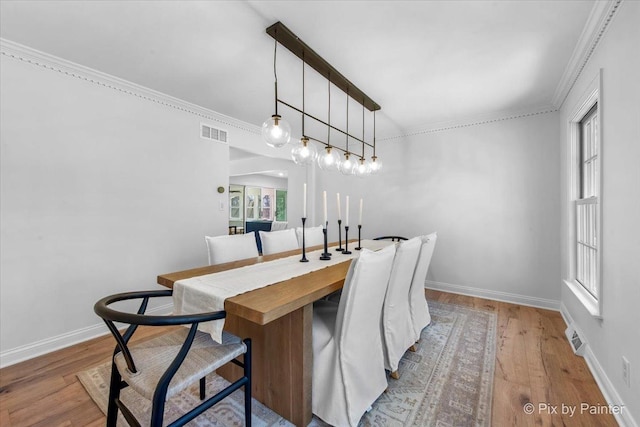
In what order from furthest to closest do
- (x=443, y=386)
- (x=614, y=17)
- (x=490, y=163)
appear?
(x=490, y=163) → (x=443, y=386) → (x=614, y=17)

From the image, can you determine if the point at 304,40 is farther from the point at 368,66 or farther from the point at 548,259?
the point at 548,259

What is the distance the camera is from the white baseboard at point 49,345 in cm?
201

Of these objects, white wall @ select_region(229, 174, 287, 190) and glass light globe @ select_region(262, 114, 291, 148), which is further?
white wall @ select_region(229, 174, 287, 190)

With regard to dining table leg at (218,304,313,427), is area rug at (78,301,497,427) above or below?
below

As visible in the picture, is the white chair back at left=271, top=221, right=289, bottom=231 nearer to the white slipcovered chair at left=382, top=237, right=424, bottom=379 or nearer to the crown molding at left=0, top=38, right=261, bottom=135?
the crown molding at left=0, top=38, right=261, bottom=135

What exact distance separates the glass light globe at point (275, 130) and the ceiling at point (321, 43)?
0.60 meters

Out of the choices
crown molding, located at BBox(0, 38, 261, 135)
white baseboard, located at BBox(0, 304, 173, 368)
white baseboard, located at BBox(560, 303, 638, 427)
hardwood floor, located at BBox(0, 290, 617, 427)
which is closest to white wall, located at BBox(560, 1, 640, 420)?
white baseboard, located at BBox(560, 303, 638, 427)

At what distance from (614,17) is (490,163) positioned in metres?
1.96

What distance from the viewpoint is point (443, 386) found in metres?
1.77

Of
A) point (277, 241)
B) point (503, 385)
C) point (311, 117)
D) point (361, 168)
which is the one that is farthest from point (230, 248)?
point (503, 385)

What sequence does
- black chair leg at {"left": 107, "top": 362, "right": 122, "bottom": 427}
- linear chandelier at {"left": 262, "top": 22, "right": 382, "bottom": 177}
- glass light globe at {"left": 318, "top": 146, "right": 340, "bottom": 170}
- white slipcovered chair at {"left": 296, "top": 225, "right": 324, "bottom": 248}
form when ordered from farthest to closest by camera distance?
1. white slipcovered chair at {"left": 296, "top": 225, "right": 324, "bottom": 248}
2. glass light globe at {"left": 318, "top": 146, "right": 340, "bottom": 170}
3. linear chandelier at {"left": 262, "top": 22, "right": 382, "bottom": 177}
4. black chair leg at {"left": 107, "top": 362, "right": 122, "bottom": 427}

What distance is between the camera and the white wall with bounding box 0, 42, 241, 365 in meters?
2.06

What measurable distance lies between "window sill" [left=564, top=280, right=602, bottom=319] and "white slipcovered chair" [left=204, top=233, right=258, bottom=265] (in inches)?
101

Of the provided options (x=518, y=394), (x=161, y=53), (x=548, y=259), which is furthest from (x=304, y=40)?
(x=548, y=259)
